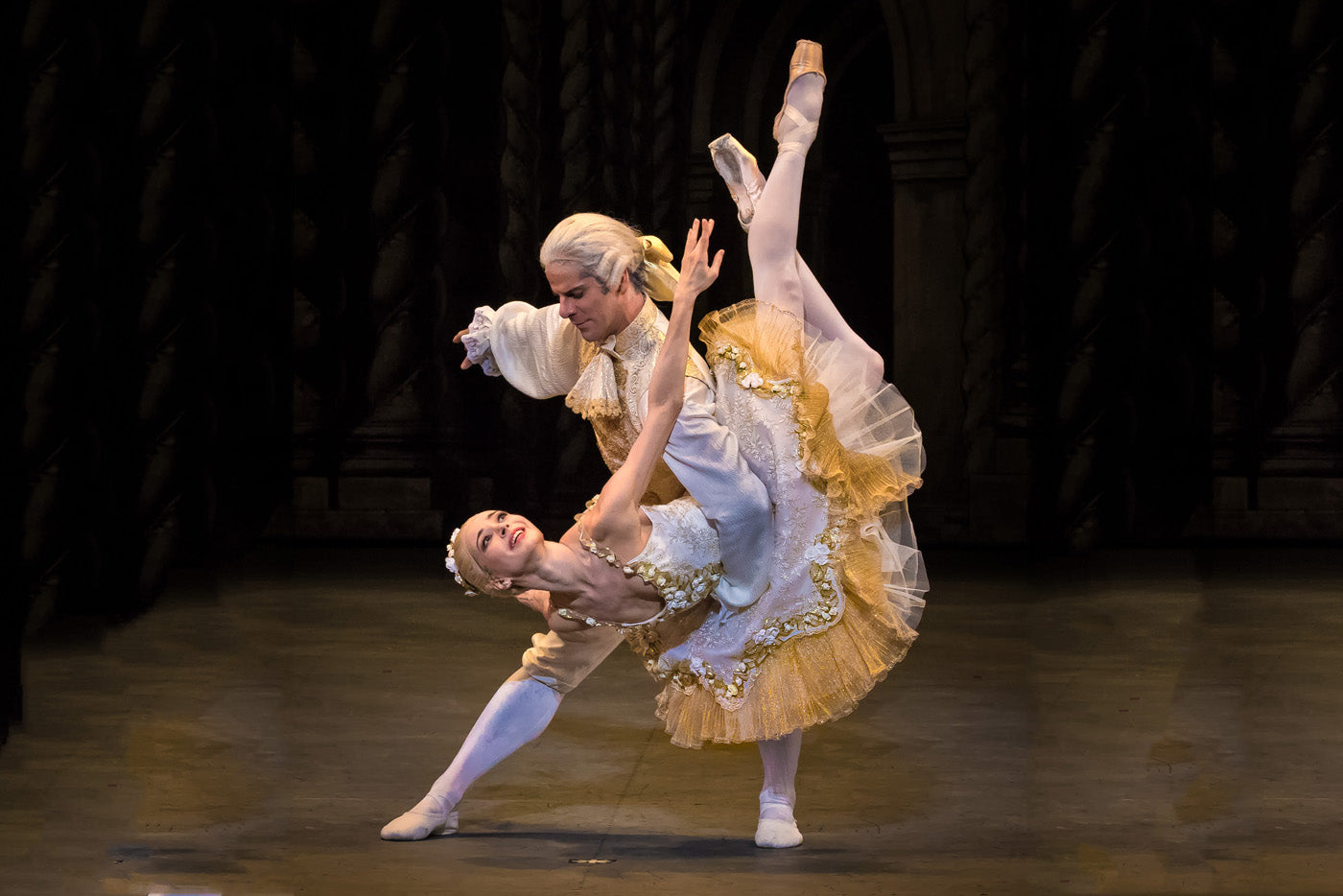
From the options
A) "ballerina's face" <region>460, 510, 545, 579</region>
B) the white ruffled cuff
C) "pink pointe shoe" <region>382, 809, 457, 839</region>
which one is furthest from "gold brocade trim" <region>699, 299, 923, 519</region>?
"pink pointe shoe" <region>382, 809, 457, 839</region>

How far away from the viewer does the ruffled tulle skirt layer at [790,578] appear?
383cm

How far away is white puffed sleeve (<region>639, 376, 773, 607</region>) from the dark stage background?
347cm

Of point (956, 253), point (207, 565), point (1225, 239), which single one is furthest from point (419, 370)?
point (1225, 239)

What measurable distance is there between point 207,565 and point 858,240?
1053 cm

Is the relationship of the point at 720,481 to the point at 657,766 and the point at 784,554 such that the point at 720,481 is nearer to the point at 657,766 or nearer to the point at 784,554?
the point at 784,554

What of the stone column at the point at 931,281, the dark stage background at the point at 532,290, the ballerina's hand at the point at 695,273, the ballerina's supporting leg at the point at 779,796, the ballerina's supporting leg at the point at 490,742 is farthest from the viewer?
the stone column at the point at 931,281

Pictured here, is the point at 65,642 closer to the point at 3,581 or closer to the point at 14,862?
the point at 3,581

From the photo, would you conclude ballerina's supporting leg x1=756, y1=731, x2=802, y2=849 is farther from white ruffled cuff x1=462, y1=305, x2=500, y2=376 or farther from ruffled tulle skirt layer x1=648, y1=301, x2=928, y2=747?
white ruffled cuff x1=462, y1=305, x2=500, y2=376

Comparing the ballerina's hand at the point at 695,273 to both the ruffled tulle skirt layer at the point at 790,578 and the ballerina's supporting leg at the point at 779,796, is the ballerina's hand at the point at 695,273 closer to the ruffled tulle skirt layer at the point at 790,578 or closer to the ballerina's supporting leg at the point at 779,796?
the ruffled tulle skirt layer at the point at 790,578

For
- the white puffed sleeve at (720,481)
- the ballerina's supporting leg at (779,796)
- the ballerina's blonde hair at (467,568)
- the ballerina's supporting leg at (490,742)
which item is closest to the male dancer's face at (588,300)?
the white puffed sleeve at (720,481)

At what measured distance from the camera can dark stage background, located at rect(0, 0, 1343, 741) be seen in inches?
269

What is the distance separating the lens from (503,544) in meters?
3.54

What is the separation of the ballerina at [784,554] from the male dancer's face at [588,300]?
251mm

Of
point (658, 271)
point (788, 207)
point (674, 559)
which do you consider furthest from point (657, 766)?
point (788, 207)
